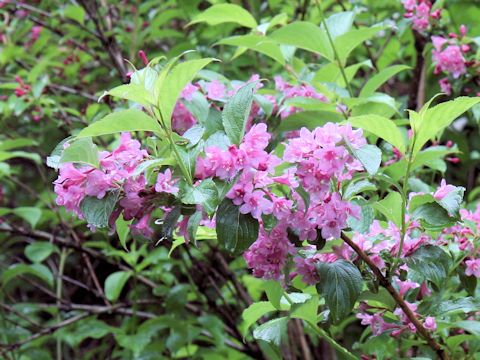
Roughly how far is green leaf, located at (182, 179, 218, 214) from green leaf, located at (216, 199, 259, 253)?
0.13 feet

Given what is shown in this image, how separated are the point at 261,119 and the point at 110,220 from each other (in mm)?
525

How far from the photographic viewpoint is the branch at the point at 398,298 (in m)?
0.93

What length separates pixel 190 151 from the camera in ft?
2.81

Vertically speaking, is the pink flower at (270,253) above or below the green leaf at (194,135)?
below

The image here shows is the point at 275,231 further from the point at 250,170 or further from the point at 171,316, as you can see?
the point at 171,316

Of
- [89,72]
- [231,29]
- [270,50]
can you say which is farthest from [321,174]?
[89,72]

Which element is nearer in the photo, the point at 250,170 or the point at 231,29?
the point at 250,170

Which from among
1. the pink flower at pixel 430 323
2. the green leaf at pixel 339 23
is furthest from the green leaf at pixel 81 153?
the green leaf at pixel 339 23

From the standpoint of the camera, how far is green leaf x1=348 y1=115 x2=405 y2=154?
859mm

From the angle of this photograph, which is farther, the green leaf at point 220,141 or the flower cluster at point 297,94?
the flower cluster at point 297,94

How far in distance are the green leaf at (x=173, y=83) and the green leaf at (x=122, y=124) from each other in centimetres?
3

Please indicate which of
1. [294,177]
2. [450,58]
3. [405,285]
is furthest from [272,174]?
[450,58]

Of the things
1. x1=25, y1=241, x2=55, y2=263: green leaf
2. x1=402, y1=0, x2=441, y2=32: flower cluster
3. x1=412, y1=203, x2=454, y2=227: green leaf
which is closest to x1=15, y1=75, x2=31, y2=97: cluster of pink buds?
x1=25, y1=241, x2=55, y2=263: green leaf

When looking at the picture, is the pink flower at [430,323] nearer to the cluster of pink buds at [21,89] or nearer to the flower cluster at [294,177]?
the flower cluster at [294,177]
